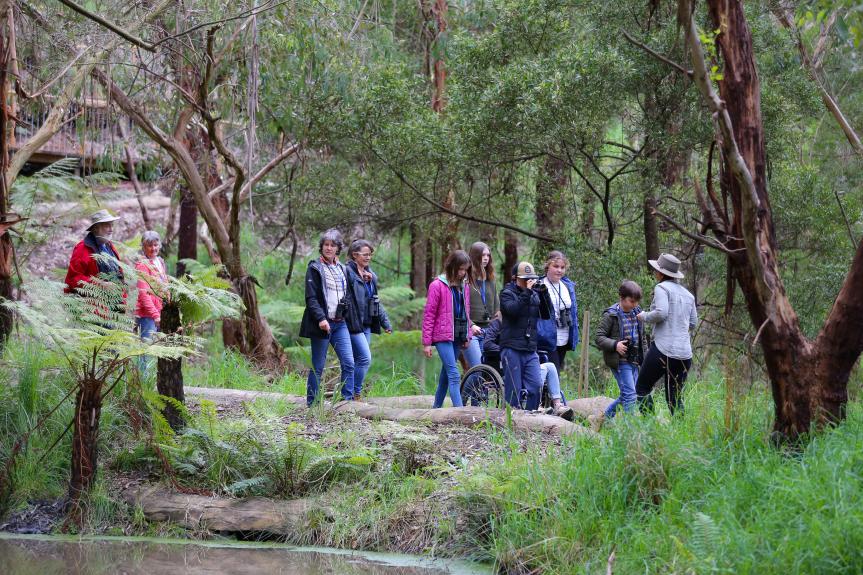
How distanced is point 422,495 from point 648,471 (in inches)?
69.7

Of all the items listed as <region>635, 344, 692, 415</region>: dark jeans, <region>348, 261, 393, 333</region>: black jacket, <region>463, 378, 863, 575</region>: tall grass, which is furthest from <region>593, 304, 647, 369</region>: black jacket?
<region>348, 261, 393, 333</region>: black jacket

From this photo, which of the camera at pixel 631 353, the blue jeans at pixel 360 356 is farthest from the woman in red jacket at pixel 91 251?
the camera at pixel 631 353

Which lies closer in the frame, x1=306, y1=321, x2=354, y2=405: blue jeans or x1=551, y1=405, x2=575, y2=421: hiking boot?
x1=551, y1=405, x2=575, y2=421: hiking boot

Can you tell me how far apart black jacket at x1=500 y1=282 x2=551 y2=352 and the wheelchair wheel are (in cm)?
42

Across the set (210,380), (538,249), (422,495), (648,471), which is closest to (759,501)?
(648,471)

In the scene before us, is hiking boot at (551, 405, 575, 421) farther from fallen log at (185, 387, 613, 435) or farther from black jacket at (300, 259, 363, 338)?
black jacket at (300, 259, 363, 338)

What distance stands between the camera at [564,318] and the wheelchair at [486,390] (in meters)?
0.70

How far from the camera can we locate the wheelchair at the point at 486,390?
30.2 feet

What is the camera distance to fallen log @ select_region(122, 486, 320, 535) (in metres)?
6.91

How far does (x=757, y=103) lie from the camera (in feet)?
20.4

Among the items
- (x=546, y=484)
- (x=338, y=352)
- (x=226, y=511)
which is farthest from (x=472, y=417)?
(x=226, y=511)

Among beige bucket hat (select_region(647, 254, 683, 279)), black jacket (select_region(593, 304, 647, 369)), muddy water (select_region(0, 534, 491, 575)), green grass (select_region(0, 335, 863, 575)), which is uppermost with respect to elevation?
beige bucket hat (select_region(647, 254, 683, 279))

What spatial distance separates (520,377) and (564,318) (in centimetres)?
114

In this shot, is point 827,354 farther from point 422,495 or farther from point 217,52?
point 217,52
